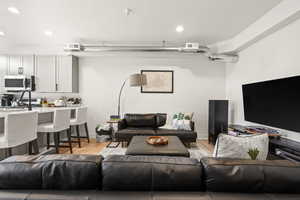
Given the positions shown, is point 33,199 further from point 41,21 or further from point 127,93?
point 127,93

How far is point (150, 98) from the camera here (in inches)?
201

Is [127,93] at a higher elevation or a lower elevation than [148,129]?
higher

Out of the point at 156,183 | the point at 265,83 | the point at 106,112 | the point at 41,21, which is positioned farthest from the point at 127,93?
the point at 156,183

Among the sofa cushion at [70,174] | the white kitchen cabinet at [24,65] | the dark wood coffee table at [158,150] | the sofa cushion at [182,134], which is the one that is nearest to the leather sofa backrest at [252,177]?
the sofa cushion at [70,174]

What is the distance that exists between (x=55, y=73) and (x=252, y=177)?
5243 mm

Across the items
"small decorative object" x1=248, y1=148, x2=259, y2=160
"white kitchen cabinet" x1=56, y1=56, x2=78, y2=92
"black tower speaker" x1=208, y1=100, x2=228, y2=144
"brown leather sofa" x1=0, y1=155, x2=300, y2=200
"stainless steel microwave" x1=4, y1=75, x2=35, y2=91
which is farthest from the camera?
"white kitchen cabinet" x1=56, y1=56, x2=78, y2=92

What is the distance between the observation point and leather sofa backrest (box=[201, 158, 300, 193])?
951 mm

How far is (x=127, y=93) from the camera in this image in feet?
16.8

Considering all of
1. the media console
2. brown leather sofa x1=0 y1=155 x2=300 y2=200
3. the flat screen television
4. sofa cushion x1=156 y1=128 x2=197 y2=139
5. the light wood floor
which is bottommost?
the light wood floor

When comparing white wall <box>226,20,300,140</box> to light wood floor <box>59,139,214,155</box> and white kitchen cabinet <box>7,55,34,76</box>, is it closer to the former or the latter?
light wood floor <box>59,139,214,155</box>

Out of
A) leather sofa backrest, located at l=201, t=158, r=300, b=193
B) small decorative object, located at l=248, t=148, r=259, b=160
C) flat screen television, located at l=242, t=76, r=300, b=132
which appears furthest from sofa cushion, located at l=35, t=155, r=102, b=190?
flat screen television, located at l=242, t=76, r=300, b=132

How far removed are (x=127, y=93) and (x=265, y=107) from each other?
348 cm

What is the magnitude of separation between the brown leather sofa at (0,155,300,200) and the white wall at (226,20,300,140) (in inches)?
88.7

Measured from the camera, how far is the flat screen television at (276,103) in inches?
90.0
